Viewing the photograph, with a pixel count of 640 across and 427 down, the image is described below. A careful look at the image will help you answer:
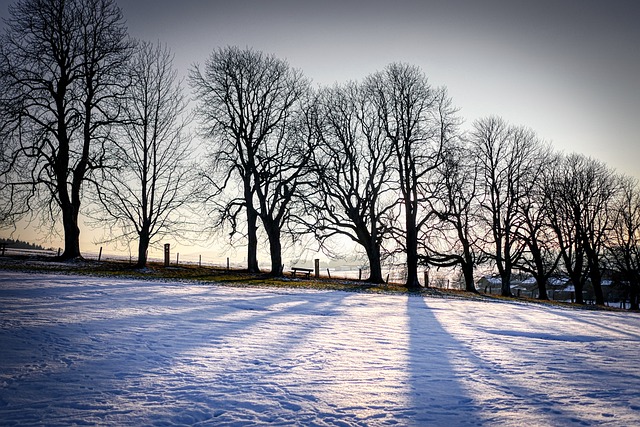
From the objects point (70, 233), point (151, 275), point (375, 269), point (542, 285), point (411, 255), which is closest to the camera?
point (151, 275)

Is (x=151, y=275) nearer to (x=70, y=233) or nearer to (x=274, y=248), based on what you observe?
(x=70, y=233)

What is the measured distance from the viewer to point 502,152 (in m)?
29.3

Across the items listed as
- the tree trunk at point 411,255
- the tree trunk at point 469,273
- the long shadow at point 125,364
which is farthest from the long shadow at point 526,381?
the tree trunk at point 469,273

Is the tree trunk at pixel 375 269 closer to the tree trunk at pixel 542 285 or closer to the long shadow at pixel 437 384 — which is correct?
the tree trunk at pixel 542 285

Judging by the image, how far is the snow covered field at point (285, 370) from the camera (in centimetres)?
365

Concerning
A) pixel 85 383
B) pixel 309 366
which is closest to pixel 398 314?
pixel 309 366

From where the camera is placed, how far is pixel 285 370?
16.4 feet

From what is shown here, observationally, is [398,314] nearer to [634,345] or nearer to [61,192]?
[634,345]

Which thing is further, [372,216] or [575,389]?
[372,216]

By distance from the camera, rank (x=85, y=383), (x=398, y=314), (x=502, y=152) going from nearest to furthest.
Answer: (x=85, y=383)
(x=398, y=314)
(x=502, y=152)

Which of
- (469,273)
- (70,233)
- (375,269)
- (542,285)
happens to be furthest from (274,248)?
(542,285)

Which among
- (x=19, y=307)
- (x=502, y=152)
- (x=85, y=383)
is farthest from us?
(x=502, y=152)

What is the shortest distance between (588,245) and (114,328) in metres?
36.2

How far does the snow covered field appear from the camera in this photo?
3.65 m
